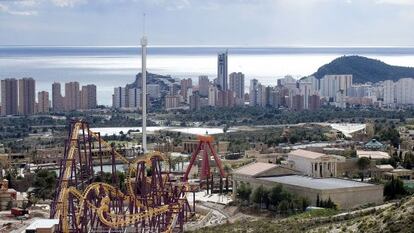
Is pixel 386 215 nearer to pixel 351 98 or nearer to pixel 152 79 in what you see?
pixel 351 98

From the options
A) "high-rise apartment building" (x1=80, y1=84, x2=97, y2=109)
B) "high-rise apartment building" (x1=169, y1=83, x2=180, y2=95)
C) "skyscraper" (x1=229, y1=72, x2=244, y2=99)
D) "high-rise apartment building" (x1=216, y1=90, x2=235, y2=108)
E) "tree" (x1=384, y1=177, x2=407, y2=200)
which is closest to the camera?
"tree" (x1=384, y1=177, x2=407, y2=200)

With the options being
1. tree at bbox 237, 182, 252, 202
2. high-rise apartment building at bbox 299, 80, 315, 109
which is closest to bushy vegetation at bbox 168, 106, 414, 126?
high-rise apartment building at bbox 299, 80, 315, 109

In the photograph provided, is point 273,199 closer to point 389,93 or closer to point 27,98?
point 27,98

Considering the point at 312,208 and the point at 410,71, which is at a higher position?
the point at 410,71

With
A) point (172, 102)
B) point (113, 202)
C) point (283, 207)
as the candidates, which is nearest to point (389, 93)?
point (172, 102)

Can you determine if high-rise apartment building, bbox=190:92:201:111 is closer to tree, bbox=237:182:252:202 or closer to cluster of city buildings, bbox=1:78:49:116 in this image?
cluster of city buildings, bbox=1:78:49:116

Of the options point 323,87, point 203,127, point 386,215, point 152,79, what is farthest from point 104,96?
point 386,215
